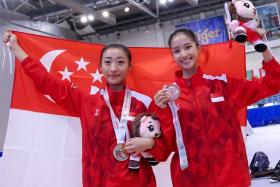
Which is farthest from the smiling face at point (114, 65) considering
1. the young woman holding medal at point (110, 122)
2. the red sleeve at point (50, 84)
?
the red sleeve at point (50, 84)

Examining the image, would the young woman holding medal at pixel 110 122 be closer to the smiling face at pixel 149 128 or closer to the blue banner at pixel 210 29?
the smiling face at pixel 149 128

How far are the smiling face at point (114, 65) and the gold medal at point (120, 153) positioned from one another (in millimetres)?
354

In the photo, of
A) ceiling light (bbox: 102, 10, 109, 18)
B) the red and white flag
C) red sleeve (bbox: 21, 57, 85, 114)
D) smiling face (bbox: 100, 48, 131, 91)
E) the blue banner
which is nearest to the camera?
smiling face (bbox: 100, 48, 131, 91)

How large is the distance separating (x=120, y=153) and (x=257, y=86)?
812 millimetres

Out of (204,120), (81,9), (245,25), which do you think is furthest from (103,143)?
(81,9)

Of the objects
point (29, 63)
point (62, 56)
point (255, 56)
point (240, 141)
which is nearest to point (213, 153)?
point (240, 141)

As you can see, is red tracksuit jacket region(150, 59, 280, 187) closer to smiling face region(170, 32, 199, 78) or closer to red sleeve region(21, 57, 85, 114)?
smiling face region(170, 32, 199, 78)

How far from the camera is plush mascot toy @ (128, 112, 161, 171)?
1771 mm

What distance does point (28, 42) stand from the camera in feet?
8.44

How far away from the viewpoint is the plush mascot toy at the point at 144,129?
69.7 inches

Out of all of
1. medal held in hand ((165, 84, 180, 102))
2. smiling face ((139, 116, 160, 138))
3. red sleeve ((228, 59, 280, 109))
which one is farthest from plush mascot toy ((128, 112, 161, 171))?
red sleeve ((228, 59, 280, 109))

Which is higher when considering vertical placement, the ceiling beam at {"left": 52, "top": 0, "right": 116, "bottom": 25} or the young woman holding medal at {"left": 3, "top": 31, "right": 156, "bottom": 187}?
the ceiling beam at {"left": 52, "top": 0, "right": 116, "bottom": 25}

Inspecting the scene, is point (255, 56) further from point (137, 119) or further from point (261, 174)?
point (137, 119)

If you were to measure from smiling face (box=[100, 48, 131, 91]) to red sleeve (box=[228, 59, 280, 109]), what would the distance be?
61 centimetres
